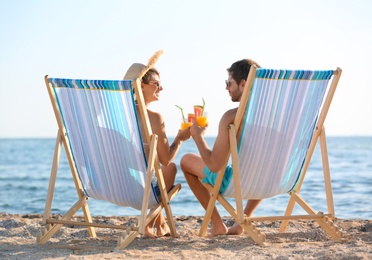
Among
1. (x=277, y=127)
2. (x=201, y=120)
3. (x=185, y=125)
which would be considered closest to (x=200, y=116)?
(x=201, y=120)

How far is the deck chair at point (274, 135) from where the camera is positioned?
12.6 ft

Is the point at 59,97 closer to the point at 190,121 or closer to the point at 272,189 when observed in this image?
the point at 190,121

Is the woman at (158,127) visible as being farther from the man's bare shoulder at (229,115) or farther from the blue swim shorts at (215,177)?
the man's bare shoulder at (229,115)

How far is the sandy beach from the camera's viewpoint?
362 cm

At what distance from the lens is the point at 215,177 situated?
14.0 ft

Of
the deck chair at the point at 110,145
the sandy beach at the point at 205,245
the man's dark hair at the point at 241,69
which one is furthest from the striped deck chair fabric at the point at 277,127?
the deck chair at the point at 110,145

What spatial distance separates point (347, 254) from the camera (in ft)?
11.5

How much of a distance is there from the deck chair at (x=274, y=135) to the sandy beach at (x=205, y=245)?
0.20 meters

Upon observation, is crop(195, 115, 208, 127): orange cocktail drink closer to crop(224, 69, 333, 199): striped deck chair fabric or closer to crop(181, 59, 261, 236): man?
crop(181, 59, 261, 236): man

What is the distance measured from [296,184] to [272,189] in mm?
260

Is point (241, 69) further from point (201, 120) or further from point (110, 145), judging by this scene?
point (110, 145)

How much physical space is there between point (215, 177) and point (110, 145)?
74 centimetres

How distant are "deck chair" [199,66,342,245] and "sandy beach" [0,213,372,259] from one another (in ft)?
0.64

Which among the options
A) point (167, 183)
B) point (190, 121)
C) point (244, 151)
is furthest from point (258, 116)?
point (167, 183)
